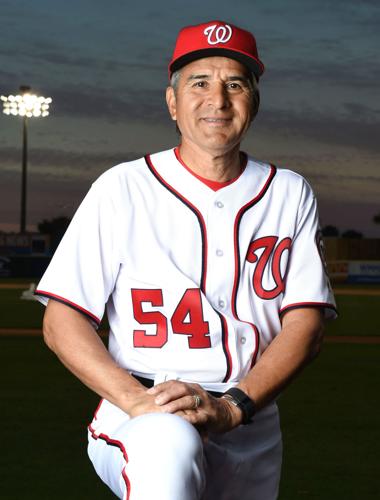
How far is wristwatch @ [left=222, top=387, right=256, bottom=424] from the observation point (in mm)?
2229

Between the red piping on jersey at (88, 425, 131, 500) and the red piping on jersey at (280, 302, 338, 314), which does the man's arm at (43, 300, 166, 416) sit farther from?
the red piping on jersey at (280, 302, 338, 314)

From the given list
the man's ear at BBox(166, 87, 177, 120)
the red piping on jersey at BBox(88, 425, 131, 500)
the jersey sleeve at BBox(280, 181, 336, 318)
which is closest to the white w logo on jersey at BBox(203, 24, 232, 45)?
the man's ear at BBox(166, 87, 177, 120)

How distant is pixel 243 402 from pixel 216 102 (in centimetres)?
83

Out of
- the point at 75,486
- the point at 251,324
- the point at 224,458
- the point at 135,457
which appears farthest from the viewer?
the point at 75,486

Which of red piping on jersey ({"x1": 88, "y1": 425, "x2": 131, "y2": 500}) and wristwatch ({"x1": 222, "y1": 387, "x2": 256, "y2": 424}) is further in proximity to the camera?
wristwatch ({"x1": 222, "y1": 387, "x2": 256, "y2": 424})

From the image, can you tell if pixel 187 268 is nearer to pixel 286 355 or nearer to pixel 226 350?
pixel 226 350

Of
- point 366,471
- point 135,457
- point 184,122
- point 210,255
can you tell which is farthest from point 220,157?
point 366,471

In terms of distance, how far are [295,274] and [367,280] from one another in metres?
28.1

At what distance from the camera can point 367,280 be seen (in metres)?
30.1

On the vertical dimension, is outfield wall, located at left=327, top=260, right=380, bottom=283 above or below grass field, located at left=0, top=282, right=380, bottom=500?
above

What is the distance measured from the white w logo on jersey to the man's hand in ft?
3.19

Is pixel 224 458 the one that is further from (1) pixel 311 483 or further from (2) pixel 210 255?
(1) pixel 311 483

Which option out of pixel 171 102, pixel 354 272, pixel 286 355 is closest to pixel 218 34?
pixel 171 102

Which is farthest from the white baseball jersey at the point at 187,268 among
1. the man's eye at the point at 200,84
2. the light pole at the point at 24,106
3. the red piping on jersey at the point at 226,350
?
the light pole at the point at 24,106
